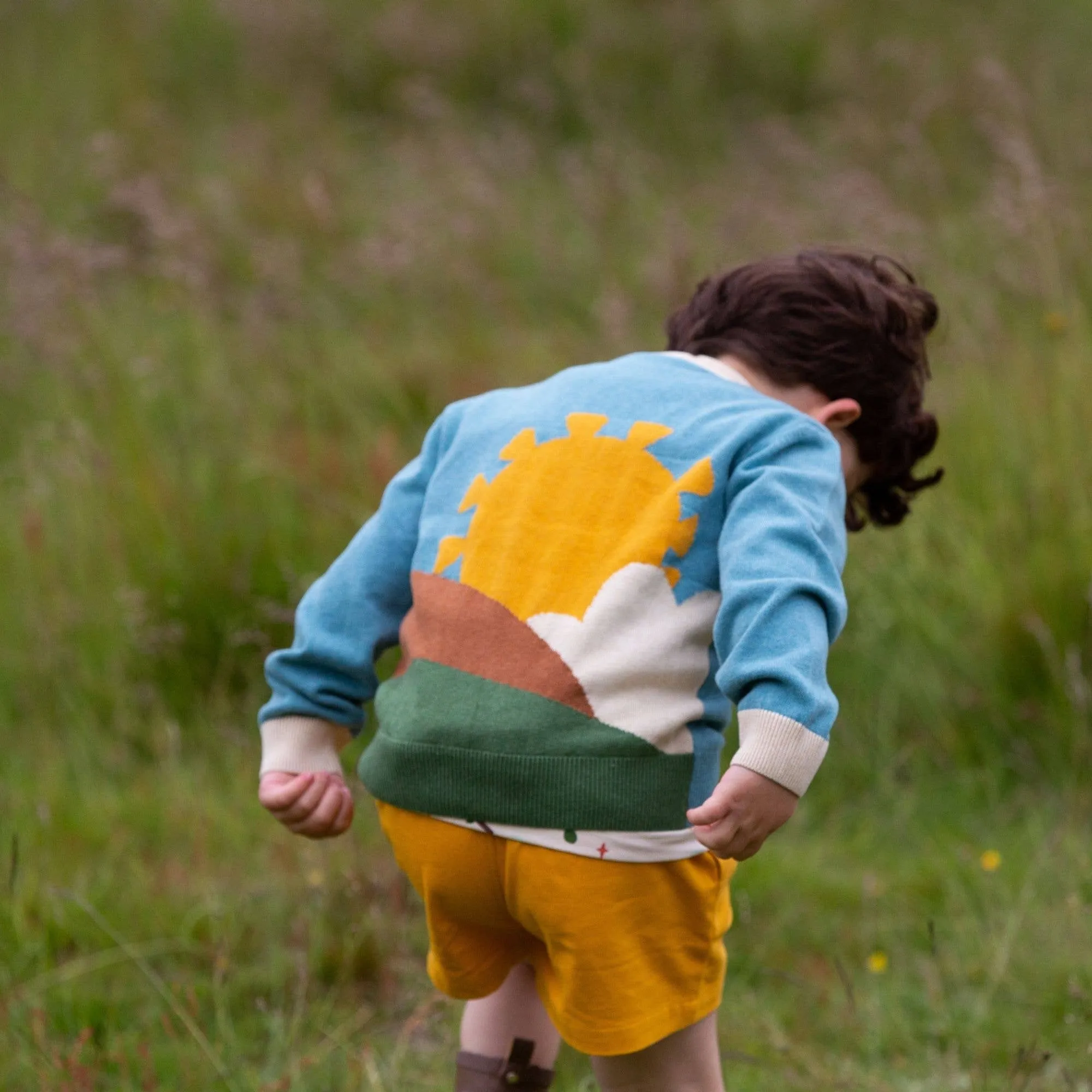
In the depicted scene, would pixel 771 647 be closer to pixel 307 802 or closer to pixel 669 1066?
pixel 669 1066

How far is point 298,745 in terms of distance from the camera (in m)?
1.79

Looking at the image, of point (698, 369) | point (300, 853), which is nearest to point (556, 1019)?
point (698, 369)

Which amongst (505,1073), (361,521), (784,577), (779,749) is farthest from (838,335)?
(361,521)

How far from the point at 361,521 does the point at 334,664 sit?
180cm

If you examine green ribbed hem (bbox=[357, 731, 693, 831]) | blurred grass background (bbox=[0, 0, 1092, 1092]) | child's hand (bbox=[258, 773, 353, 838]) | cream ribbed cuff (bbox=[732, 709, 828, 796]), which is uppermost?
cream ribbed cuff (bbox=[732, 709, 828, 796])

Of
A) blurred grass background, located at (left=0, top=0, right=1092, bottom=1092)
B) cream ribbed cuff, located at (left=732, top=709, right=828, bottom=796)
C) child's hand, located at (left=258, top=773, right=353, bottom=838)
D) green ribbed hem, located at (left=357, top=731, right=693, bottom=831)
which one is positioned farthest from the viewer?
blurred grass background, located at (left=0, top=0, right=1092, bottom=1092)

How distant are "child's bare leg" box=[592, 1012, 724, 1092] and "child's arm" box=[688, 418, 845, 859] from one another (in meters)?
0.34

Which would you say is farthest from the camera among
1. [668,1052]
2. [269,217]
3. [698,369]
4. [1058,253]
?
[269,217]

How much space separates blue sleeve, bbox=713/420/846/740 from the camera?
1383 mm

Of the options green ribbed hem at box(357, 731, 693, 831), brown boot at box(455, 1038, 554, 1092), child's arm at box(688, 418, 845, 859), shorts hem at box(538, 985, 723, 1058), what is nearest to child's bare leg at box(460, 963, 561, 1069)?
brown boot at box(455, 1038, 554, 1092)

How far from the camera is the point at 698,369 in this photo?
69.0 inches

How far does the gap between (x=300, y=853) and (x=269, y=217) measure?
3.88 meters

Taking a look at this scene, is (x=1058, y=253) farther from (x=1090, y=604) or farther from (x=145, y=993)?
(x=145, y=993)

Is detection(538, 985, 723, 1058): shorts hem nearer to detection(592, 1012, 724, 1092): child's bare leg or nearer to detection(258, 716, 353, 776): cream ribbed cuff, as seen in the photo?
detection(592, 1012, 724, 1092): child's bare leg
